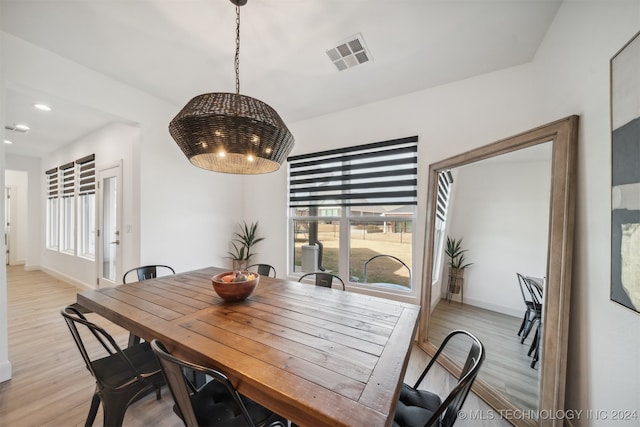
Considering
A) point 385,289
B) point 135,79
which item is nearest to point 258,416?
point 385,289

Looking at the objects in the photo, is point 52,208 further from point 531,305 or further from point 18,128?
point 531,305

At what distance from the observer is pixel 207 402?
1.11 metres

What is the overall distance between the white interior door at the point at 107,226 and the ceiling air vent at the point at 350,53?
355 centimetres

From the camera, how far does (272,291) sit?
6.22 feet

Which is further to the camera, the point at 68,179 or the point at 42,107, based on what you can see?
the point at 68,179

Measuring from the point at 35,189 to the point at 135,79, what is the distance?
5.73 meters

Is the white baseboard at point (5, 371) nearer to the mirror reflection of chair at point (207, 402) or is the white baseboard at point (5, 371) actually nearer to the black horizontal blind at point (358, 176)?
the mirror reflection of chair at point (207, 402)

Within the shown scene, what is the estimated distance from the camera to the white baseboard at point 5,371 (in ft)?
6.07

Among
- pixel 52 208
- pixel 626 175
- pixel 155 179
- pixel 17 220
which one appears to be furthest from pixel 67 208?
pixel 626 175

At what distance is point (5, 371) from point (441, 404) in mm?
3229

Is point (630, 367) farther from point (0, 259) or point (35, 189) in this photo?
point (35, 189)

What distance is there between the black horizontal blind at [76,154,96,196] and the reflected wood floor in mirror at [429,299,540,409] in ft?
19.0

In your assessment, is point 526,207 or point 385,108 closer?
point 526,207

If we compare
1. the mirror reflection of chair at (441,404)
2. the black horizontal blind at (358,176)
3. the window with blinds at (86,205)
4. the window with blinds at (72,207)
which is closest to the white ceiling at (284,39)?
the black horizontal blind at (358,176)
